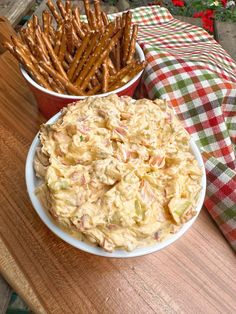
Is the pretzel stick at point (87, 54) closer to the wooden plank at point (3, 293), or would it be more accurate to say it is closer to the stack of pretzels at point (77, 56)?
the stack of pretzels at point (77, 56)

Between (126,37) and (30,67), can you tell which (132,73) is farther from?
(30,67)

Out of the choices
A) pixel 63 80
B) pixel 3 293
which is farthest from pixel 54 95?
pixel 3 293

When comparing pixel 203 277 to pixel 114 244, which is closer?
pixel 114 244

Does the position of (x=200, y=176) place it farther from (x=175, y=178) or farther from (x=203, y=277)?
(x=203, y=277)

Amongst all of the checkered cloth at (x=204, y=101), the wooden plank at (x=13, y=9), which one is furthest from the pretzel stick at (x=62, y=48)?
the wooden plank at (x=13, y=9)

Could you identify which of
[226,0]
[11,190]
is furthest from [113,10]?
[11,190]

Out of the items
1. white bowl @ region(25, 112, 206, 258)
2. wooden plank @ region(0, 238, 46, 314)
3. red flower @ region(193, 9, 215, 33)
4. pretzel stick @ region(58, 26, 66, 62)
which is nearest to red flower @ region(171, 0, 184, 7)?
red flower @ region(193, 9, 215, 33)

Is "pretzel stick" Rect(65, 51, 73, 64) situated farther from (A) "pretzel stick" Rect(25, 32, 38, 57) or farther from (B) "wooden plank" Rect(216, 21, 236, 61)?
(B) "wooden plank" Rect(216, 21, 236, 61)
